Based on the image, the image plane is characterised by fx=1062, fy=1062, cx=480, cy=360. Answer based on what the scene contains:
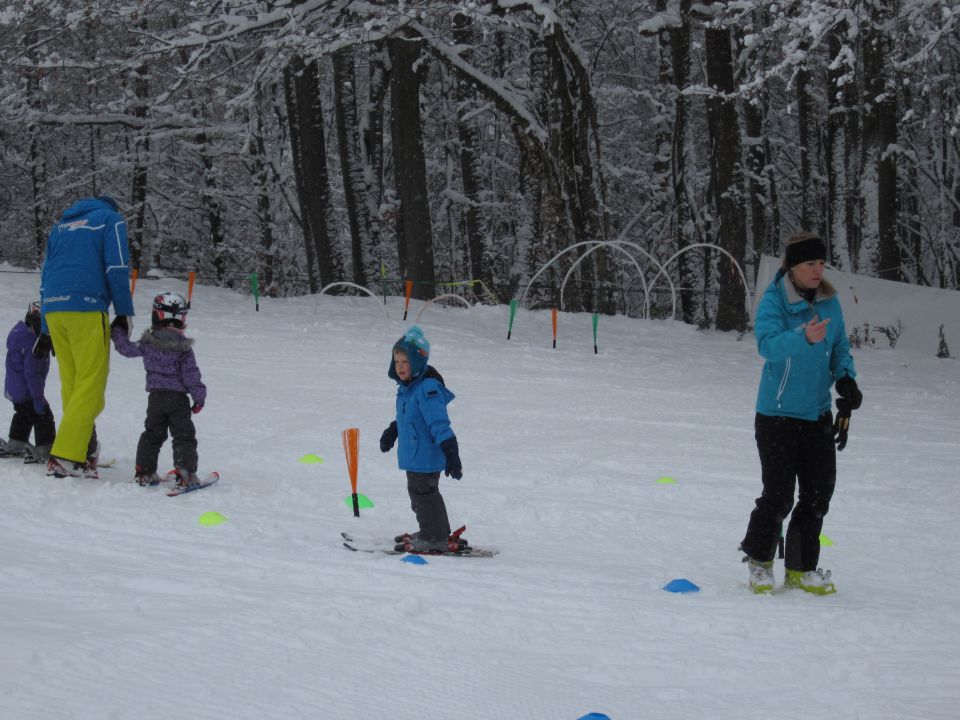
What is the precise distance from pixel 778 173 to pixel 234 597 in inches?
1131

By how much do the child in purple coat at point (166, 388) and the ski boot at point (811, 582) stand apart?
411 cm

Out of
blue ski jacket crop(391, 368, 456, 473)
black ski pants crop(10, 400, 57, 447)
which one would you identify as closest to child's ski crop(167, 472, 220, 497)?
black ski pants crop(10, 400, 57, 447)

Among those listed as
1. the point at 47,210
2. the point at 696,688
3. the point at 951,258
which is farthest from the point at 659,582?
the point at 47,210

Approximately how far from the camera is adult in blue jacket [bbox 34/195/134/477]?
Answer: 24.1 ft

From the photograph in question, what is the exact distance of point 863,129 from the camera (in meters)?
20.1

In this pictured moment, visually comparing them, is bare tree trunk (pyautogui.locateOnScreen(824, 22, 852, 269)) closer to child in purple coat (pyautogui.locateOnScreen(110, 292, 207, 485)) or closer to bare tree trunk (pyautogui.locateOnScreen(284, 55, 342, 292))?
bare tree trunk (pyautogui.locateOnScreen(284, 55, 342, 292))

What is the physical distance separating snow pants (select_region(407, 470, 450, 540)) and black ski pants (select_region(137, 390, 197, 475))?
2.10 meters

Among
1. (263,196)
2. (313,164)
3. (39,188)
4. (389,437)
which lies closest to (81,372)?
(389,437)

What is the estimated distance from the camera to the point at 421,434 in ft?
19.7

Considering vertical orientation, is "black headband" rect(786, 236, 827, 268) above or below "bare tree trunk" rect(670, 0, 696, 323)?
below

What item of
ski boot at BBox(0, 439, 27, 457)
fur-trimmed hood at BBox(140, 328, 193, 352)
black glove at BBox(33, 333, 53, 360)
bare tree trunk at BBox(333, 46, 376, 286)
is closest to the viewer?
fur-trimmed hood at BBox(140, 328, 193, 352)

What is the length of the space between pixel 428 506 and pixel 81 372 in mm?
2912

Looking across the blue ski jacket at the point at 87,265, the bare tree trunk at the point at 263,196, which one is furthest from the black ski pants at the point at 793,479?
the bare tree trunk at the point at 263,196

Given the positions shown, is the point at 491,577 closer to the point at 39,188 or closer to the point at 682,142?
the point at 682,142
